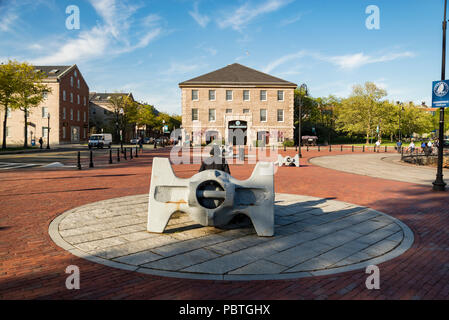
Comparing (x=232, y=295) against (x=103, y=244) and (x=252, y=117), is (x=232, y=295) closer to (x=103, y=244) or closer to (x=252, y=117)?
(x=103, y=244)

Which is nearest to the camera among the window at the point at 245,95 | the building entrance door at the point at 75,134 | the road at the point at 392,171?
the road at the point at 392,171

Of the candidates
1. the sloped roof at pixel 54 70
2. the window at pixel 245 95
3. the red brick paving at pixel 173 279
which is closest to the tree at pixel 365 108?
the window at pixel 245 95

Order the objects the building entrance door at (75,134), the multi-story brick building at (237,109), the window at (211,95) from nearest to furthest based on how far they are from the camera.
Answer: the multi-story brick building at (237,109) < the window at (211,95) < the building entrance door at (75,134)

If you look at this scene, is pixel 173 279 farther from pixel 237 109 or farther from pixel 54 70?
pixel 54 70

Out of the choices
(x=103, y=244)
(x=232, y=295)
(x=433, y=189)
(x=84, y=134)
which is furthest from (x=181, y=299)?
(x=84, y=134)

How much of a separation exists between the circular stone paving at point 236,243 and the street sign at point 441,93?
600 cm

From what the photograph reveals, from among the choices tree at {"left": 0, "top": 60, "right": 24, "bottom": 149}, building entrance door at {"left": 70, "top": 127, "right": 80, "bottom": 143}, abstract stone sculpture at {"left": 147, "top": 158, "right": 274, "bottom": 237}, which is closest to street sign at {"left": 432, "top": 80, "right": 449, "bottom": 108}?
abstract stone sculpture at {"left": 147, "top": 158, "right": 274, "bottom": 237}

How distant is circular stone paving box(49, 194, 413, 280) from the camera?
425 centimetres

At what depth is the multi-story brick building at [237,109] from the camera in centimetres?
5153

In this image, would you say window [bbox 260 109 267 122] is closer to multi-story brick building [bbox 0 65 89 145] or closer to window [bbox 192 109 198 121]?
window [bbox 192 109 198 121]

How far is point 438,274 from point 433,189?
8.29m

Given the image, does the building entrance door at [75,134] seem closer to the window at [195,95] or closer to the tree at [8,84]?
the tree at [8,84]

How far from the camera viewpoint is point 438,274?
13.5 feet
